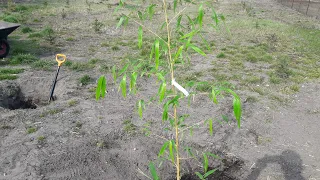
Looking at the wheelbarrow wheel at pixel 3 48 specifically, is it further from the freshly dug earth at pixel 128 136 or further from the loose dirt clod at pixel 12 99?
the loose dirt clod at pixel 12 99

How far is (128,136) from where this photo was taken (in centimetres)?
387

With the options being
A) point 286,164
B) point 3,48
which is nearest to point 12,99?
point 3,48

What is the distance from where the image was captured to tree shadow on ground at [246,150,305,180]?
3.35m

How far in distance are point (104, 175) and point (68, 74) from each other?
3.11 metres

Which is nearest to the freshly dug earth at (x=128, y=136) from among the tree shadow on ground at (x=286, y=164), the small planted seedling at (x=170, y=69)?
the tree shadow on ground at (x=286, y=164)

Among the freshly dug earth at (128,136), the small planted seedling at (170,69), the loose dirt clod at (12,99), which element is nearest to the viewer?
the small planted seedling at (170,69)

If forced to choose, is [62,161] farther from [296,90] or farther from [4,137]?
[296,90]

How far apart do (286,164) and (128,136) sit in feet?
6.66

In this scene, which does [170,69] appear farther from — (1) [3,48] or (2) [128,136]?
(1) [3,48]

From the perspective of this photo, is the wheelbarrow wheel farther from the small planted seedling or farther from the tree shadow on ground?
the tree shadow on ground

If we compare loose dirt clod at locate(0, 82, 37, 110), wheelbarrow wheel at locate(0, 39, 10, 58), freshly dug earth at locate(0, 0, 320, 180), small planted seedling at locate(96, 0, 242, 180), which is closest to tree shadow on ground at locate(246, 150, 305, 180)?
freshly dug earth at locate(0, 0, 320, 180)

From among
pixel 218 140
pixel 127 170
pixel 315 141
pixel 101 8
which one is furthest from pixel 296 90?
pixel 101 8

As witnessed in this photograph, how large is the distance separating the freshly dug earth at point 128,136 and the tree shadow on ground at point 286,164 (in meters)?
0.01

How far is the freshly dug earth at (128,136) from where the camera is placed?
3.31 meters
